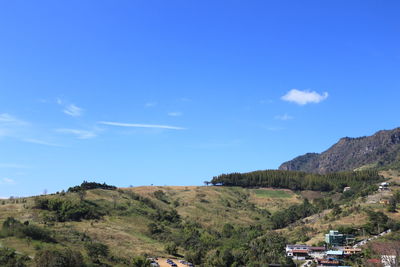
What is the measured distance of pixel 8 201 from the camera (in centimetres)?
12925

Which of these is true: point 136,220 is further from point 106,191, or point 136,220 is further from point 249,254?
point 249,254

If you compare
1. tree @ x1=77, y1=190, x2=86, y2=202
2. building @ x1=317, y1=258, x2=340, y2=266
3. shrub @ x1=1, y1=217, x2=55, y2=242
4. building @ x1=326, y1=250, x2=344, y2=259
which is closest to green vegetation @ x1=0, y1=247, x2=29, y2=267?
shrub @ x1=1, y1=217, x2=55, y2=242

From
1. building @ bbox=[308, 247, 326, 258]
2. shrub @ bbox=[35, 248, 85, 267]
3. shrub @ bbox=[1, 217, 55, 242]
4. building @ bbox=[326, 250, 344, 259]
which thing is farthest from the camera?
building @ bbox=[308, 247, 326, 258]

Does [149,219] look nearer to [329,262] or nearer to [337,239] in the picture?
[337,239]

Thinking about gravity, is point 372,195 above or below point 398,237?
above

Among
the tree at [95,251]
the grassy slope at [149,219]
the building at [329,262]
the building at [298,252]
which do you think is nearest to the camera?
the tree at [95,251]

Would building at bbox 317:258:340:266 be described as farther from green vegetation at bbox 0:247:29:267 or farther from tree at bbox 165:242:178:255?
green vegetation at bbox 0:247:29:267

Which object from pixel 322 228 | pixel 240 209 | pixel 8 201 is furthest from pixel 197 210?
pixel 8 201

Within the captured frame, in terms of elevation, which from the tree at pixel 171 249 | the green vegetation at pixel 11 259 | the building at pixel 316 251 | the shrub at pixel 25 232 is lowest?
the tree at pixel 171 249

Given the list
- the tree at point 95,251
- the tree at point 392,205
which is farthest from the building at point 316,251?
the tree at point 95,251

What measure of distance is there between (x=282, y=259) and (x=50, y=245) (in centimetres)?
4864

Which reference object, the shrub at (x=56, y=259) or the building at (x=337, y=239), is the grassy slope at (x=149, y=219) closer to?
the building at (x=337, y=239)

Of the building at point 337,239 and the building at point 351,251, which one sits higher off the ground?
the building at point 337,239

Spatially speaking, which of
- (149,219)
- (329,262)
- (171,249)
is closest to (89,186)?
(149,219)
